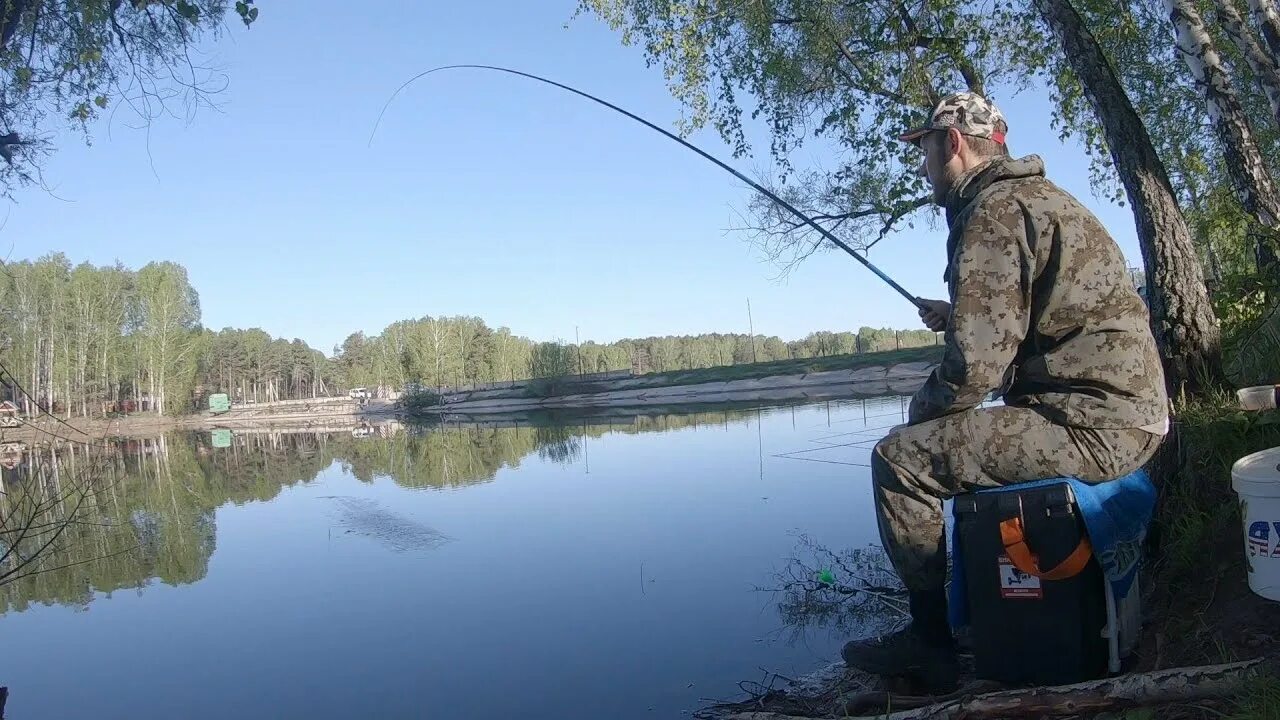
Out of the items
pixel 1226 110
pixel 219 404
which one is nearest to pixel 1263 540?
pixel 1226 110

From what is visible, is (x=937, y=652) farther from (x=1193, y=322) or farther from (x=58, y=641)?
(x=58, y=641)

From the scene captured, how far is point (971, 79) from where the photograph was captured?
829 cm

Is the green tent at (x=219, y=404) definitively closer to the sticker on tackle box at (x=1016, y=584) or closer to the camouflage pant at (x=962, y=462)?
the camouflage pant at (x=962, y=462)

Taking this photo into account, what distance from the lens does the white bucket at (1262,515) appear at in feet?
7.81

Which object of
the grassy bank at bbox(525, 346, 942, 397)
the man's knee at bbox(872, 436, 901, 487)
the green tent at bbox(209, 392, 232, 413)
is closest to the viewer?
the man's knee at bbox(872, 436, 901, 487)

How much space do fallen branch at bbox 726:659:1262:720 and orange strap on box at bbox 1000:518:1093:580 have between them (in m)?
0.34

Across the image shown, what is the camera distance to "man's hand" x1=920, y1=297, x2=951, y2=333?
331cm

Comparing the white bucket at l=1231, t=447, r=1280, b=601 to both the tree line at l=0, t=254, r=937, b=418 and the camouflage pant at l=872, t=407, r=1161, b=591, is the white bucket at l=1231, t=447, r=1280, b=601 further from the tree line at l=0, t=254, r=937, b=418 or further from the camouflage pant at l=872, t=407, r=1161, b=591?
the tree line at l=0, t=254, r=937, b=418

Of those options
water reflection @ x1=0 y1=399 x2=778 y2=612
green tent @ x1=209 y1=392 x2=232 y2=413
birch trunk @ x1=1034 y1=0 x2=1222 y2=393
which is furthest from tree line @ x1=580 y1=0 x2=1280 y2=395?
green tent @ x1=209 y1=392 x2=232 y2=413

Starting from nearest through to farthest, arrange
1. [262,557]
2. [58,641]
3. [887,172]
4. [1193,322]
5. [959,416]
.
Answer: [959,416] < [1193,322] < [58,641] < [262,557] < [887,172]

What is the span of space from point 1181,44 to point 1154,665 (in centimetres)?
386

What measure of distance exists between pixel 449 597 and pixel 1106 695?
16.6 ft

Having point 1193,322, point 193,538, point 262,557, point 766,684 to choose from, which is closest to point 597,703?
point 766,684

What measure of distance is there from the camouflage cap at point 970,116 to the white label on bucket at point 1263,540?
1.49 meters
